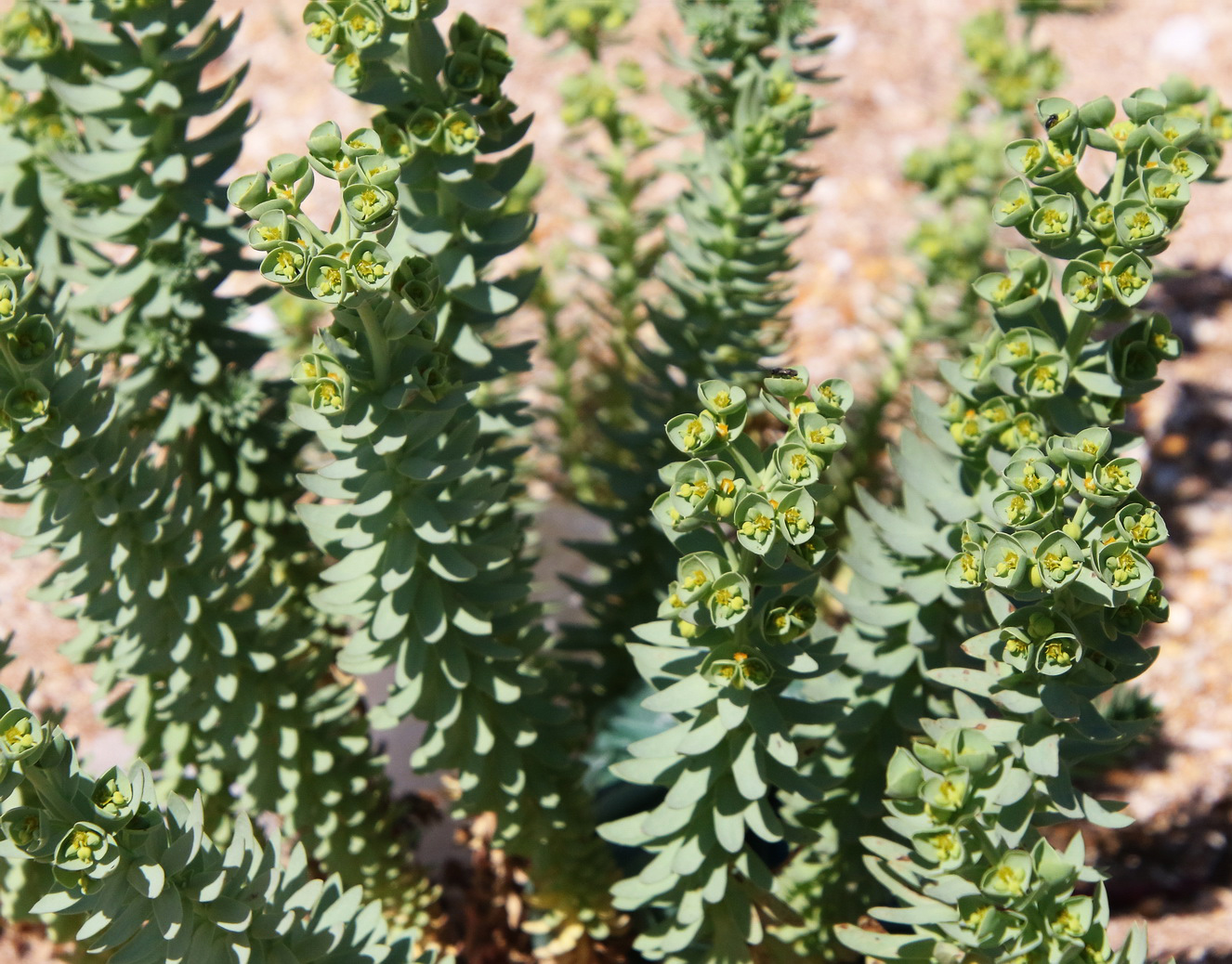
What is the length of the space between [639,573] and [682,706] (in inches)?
32.9

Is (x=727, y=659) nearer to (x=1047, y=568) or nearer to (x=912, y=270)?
(x=1047, y=568)

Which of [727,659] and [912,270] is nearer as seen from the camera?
[727,659]

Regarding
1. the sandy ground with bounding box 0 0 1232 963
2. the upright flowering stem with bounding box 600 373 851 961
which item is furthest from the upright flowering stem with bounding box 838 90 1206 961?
the sandy ground with bounding box 0 0 1232 963

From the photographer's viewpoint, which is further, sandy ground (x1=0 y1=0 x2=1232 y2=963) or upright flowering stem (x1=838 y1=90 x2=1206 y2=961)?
sandy ground (x1=0 y1=0 x2=1232 y2=963)

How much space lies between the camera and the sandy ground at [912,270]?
2.20 metres

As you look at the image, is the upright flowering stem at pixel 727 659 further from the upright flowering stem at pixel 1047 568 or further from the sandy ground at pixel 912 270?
the sandy ground at pixel 912 270

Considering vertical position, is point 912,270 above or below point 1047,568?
above

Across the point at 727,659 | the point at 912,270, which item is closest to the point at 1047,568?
the point at 727,659

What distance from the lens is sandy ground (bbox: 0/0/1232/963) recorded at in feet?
7.22

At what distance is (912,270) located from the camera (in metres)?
3.37

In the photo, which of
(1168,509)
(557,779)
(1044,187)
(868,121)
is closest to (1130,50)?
(868,121)

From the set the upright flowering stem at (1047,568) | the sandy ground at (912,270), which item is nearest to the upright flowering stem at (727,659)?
the upright flowering stem at (1047,568)

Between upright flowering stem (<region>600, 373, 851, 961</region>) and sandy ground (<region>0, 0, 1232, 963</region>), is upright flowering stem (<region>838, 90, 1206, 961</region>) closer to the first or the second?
upright flowering stem (<region>600, 373, 851, 961</region>)

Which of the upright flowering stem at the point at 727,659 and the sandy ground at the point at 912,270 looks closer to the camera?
the upright flowering stem at the point at 727,659
